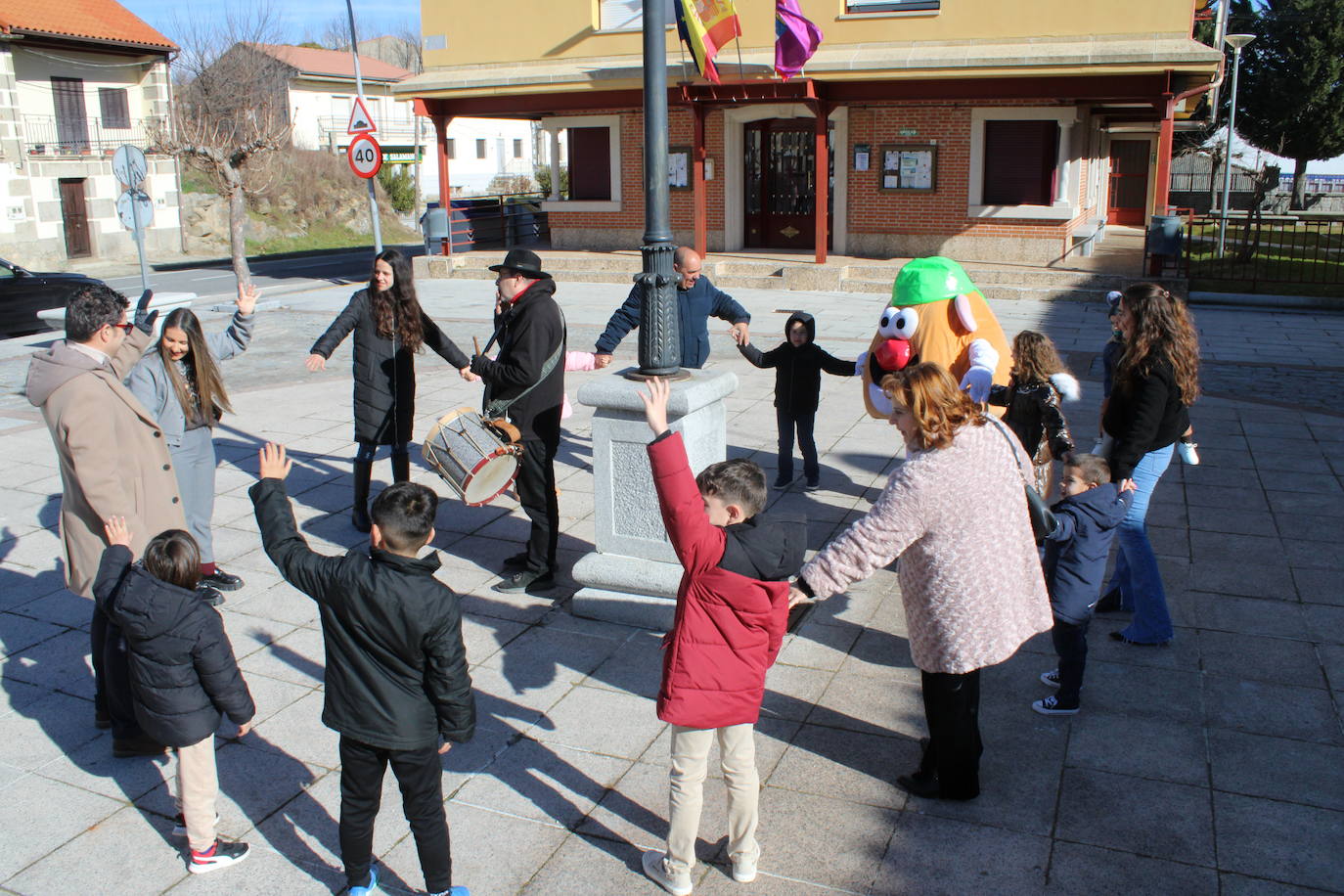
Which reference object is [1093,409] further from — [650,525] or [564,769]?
[564,769]

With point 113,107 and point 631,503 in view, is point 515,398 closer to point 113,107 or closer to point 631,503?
point 631,503

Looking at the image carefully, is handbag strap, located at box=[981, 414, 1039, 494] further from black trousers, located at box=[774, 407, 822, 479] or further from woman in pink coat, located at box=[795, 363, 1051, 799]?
black trousers, located at box=[774, 407, 822, 479]

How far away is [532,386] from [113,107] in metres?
37.5

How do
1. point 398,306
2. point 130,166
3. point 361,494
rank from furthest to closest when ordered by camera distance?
point 130,166, point 361,494, point 398,306

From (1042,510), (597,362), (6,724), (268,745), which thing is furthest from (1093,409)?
(6,724)

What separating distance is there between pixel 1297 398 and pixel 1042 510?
8.12 metres

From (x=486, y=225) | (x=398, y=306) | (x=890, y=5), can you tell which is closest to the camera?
(x=398, y=306)

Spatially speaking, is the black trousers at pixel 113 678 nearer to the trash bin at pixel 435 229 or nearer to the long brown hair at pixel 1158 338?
the long brown hair at pixel 1158 338

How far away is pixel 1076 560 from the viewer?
4574mm

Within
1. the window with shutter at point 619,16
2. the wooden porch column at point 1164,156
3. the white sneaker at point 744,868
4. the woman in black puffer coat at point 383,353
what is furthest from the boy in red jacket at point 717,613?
the window with shutter at point 619,16

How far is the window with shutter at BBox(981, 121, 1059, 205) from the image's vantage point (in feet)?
63.8

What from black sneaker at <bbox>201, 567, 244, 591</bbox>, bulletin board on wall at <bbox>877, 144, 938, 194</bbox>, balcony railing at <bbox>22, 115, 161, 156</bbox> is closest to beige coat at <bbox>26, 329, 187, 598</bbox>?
black sneaker at <bbox>201, 567, 244, 591</bbox>

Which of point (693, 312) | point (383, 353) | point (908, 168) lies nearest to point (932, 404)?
point (693, 312)

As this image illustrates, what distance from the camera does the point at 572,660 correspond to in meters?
A: 5.27
